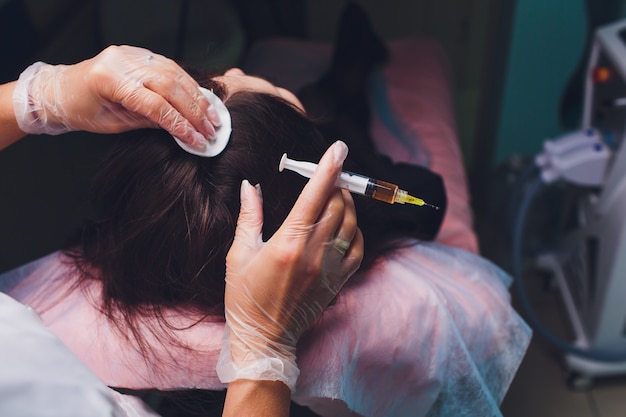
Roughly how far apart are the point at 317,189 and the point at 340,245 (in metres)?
0.09

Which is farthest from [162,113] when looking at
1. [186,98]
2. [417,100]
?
[417,100]

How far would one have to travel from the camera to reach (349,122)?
1.54 metres

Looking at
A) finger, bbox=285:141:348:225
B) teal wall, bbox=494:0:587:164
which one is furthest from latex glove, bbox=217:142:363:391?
teal wall, bbox=494:0:587:164

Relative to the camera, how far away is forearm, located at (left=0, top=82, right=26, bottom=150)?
2.81 feet

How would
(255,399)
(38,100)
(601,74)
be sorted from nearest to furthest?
1. (255,399)
2. (38,100)
3. (601,74)

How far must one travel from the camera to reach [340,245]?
0.73m

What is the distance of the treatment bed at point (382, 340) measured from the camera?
0.85 m

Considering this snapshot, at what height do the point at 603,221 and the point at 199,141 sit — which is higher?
the point at 199,141

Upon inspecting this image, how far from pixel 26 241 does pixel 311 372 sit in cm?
74

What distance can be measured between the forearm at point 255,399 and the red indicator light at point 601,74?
1105mm

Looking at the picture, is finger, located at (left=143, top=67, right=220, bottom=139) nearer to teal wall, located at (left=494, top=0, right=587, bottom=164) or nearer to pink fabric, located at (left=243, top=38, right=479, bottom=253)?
pink fabric, located at (left=243, top=38, right=479, bottom=253)

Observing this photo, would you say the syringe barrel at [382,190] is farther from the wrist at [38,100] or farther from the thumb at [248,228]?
the wrist at [38,100]

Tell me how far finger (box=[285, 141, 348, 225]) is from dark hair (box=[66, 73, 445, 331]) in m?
0.12

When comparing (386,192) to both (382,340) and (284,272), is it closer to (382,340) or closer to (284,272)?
(284,272)
